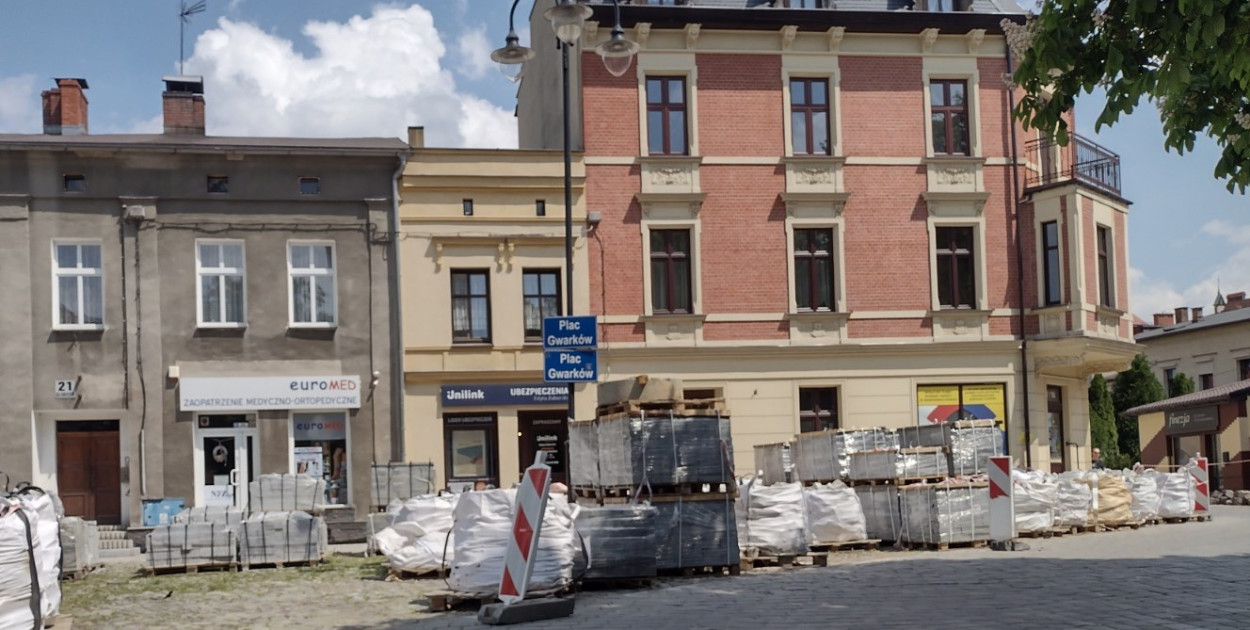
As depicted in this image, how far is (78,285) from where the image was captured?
28.8 metres

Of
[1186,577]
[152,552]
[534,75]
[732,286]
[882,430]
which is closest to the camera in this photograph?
[1186,577]

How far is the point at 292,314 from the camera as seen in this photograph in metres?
29.6

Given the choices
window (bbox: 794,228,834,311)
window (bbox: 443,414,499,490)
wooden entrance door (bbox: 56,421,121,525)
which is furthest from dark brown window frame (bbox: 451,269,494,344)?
wooden entrance door (bbox: 56,421,121,525)

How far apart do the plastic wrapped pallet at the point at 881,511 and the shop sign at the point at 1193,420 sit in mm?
22776

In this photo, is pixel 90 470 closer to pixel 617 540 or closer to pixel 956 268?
pixel 617 540

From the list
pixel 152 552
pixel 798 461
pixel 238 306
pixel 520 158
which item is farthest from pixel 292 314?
pixel 798 461

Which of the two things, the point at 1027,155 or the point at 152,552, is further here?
the point at 1027,155

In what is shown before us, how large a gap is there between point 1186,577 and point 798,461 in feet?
33.0

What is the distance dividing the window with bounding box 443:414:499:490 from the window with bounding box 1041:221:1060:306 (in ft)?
42.5

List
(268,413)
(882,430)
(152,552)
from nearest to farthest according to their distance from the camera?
(152,552), (882,430), (268,413)

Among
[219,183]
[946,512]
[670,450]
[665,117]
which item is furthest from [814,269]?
[670,450]

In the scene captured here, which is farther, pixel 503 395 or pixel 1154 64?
pixel 503 395

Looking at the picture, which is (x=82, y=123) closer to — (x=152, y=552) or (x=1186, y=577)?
(x=152, y=552)

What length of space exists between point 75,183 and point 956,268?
62.7ft
